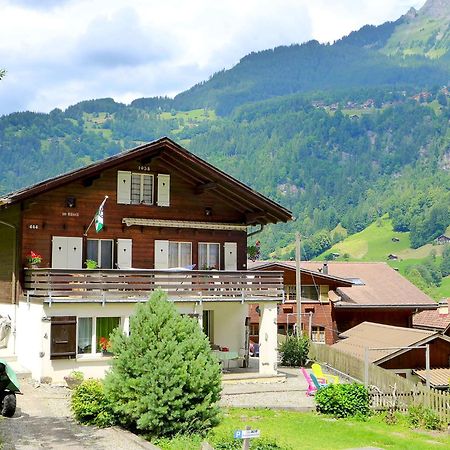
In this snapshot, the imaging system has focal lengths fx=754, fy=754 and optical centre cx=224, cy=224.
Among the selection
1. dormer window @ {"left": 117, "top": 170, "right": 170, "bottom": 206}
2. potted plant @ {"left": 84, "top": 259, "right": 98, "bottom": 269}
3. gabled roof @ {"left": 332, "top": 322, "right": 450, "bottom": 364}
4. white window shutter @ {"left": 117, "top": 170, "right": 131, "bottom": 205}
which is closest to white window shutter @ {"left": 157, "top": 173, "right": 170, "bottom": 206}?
dormer window @ {"left": 117, "top": 170, "right": 170, "bottom": 206}

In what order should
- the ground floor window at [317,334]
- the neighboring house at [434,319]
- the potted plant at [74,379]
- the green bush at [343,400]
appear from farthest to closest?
the neighboring house at [434,319] → the ground floor window at [317,334] → the green bush at [343,400] → the potted plant at [74,379]

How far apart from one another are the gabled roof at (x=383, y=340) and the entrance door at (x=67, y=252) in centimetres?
1330

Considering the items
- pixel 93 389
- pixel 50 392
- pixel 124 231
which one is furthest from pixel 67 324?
pixel 93 389

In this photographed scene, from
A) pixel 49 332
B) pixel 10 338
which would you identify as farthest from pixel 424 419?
pixel 10 338

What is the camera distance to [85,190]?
29.3 meters

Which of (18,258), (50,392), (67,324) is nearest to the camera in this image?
(50,392)

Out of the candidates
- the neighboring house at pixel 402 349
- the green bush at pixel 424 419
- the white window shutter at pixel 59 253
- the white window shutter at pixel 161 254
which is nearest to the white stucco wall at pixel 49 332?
the white window shutter at pixel 59 253

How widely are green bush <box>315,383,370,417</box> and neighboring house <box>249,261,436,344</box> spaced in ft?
75.6

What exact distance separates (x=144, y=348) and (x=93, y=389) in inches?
75.6

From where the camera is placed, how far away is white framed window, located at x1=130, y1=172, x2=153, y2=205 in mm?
30500

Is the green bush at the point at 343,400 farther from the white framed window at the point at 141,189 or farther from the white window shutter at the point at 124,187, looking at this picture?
the white window shutter at the point at 124,187

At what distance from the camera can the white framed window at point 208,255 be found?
3167cm

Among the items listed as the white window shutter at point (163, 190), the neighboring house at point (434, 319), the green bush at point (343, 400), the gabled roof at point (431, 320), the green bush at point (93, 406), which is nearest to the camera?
the green bush at point (93, 406)

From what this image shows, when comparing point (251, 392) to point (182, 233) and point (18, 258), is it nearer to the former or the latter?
point (182, 233)
